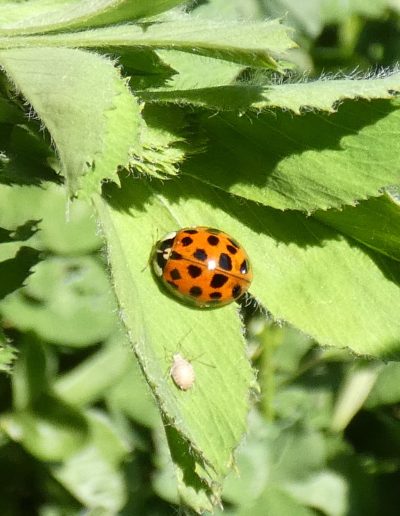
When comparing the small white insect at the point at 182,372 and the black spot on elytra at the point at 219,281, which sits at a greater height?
the small white insect at the point at 182,372

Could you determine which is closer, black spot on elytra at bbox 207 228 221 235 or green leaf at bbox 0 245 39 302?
black spot on elytra at bbox 207 228 221 235

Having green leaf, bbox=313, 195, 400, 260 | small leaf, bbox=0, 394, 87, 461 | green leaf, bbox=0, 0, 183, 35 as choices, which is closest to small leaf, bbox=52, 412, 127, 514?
small leaf, bbox=0, 394, 87, 461

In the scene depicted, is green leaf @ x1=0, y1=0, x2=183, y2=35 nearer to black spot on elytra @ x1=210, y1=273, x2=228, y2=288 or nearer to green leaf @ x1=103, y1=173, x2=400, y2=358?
green leaf @ x1=103, y1=173, x2=400, y2=358

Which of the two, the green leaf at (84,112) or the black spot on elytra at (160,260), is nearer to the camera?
the green leaf at (84,112)

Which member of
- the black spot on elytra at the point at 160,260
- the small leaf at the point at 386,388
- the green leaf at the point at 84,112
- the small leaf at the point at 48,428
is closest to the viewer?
the green leaf at the point at 84,112

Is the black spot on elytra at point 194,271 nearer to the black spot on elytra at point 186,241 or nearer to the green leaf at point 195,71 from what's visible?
the black spot on elytra at point 186,241

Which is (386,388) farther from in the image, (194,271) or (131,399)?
(194,271)

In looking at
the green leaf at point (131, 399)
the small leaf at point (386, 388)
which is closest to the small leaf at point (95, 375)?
the green leaf at point (131, 399)
